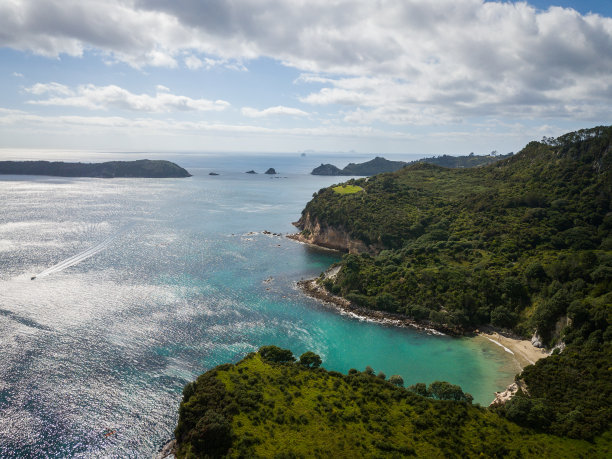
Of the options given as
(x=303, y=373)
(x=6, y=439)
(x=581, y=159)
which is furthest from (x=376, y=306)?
(x=581, y=159)

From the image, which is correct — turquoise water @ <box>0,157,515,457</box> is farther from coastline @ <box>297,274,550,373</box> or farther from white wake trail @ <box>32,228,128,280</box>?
coastline @ <box>297,274,550,373</box>

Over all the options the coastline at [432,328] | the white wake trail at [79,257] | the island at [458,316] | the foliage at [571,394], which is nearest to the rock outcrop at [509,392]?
the island at [458,316]

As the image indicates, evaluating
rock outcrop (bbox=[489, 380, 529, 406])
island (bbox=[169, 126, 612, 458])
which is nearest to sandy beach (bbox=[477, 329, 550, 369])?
island (bbox=[169, 126, 612, 458])

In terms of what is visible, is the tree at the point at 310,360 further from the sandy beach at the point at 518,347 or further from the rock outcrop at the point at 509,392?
the sandy beach at the point at 518,347

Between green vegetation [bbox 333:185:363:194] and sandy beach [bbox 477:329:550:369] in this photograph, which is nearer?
sandy beach [bbox 477:329:550:369]

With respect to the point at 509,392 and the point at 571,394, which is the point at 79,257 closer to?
the point at 509,392

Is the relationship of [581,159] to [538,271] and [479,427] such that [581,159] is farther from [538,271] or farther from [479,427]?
[479,427]
